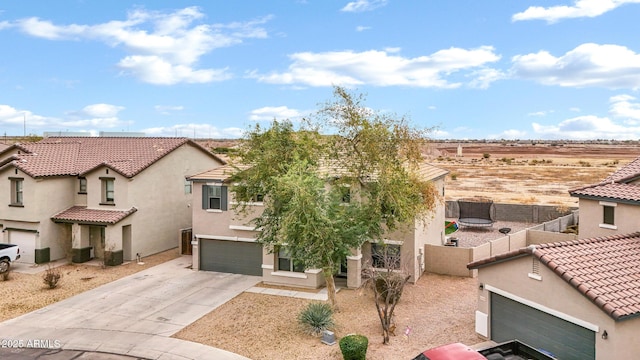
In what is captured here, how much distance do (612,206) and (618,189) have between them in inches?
Result: 36.0

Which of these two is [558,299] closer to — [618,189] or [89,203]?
[618,189]

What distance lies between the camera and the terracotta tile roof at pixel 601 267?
1209 centimetres

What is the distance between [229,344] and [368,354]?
481 cm

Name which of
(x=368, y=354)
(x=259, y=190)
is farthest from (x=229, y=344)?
(x=259, y=190)

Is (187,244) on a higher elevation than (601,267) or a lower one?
lower

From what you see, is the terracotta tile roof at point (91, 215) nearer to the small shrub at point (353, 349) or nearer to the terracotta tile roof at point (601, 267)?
the small shrub at point (353, 349)

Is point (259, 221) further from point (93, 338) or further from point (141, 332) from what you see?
point (93, 338)

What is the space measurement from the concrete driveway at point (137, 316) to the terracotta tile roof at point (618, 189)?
15172 millimetres

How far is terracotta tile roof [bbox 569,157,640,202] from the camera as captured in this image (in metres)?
18.1

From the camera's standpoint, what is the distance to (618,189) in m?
19.0

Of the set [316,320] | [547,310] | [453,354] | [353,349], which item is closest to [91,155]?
[316,320]

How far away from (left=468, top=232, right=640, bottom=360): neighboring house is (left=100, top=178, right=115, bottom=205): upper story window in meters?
21.7

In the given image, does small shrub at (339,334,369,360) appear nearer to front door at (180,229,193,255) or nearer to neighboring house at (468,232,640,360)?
neighboring house at (468,232,640,360)

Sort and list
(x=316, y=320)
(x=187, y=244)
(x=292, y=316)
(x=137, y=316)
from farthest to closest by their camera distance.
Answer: (x=187, y=244)
(x=137, y=316)
(x=292, y=316)
(x=316, y=320)
